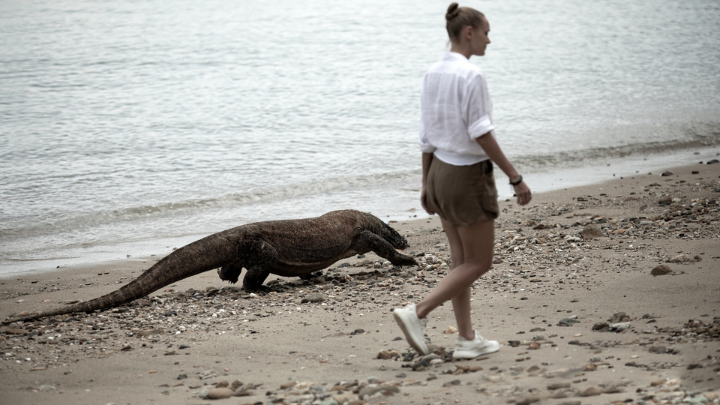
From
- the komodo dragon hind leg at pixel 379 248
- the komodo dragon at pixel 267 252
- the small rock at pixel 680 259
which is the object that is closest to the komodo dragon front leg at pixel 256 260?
the komodo dragon at pixel 267 252

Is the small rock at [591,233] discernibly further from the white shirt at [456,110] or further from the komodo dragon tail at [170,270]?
the white shirt at [456,110]

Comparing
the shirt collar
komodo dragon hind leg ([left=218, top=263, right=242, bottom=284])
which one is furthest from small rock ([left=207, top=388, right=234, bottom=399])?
komodo dragon hind leg ([left=218, top=263, right=242, bottom=284])

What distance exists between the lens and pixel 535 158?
14.7m

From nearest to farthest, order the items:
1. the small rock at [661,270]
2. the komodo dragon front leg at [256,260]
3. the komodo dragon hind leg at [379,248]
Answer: the small rock at [661,270] < the komodo dragon front leg at [256,260] < the komodo dragon hind leg at [379,248]

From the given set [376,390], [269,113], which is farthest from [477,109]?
[269,113]

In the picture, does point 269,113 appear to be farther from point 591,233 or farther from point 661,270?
point 661,270

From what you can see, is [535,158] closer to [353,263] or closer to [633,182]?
[633,182]

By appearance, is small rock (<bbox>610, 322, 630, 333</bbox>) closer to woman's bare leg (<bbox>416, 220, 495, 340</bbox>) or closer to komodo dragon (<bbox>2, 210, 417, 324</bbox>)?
woman's bare leg (<bbox>416, 220, 495, 340</bbox>)

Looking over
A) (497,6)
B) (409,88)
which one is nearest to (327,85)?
(409,88)

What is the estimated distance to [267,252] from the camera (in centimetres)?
688

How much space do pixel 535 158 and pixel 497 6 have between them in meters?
37.3

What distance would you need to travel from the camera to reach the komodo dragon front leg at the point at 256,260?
6867 mm

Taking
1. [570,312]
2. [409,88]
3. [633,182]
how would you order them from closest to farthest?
[570,312] < [633,182] < [409,88]

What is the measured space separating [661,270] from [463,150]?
9.16 ft
